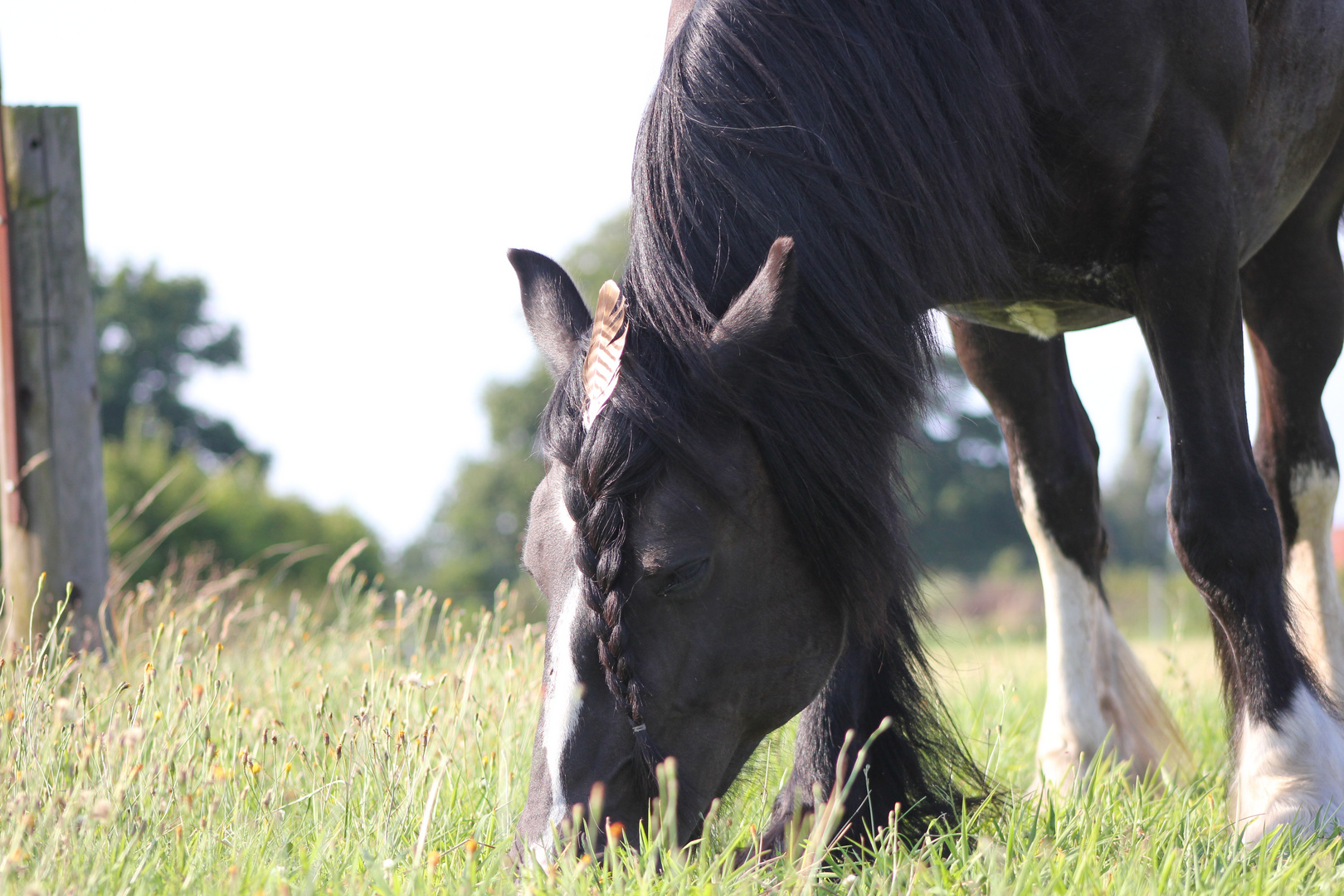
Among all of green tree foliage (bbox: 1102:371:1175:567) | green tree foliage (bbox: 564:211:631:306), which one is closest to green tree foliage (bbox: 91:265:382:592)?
green tree foliage (bbox: 564:211:631:306)

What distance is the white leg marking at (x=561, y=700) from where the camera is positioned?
188cm

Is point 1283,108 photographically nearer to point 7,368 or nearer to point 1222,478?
point 1222,478

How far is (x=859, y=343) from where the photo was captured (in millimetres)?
2182

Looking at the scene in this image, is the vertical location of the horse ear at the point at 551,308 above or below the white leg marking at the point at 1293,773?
above

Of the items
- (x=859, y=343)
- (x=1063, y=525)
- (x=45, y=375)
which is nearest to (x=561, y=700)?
(x=859, y=343)

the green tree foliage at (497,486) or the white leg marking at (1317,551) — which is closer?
the white leg marking at (1317,551)

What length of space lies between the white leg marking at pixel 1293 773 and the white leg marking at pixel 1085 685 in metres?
1.05

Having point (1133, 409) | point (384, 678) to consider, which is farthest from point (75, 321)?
point (1133, 409)

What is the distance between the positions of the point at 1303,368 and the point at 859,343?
271cm

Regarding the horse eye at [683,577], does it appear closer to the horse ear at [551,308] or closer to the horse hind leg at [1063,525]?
the horse ear at [551,308]

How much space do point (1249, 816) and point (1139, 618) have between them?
3538cm

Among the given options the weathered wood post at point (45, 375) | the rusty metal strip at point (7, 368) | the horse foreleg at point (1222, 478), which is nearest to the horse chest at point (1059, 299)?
the horse foreleg at point (1222, 478)

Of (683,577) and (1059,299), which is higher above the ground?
(1059,299)

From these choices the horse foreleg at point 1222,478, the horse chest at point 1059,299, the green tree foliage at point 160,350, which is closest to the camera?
the horse foreleg at point 1222,478
